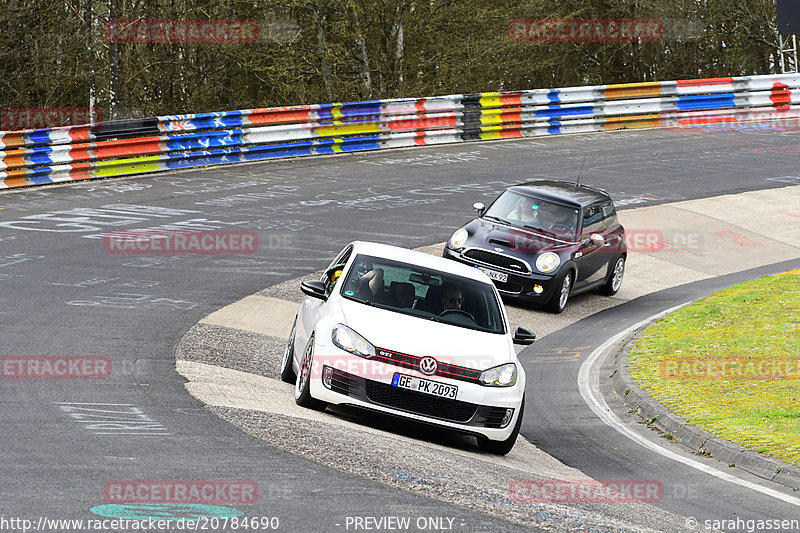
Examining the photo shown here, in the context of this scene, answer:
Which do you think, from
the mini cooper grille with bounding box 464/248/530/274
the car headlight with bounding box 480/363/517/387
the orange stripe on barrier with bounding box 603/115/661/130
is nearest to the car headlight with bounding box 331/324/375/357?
the car headlight with bounding box 480/363/517/387

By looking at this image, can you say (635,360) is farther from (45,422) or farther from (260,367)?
(45,422)

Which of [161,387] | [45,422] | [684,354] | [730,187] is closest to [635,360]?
[684,354]

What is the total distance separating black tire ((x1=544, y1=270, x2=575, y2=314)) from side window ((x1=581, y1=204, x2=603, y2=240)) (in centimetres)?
78

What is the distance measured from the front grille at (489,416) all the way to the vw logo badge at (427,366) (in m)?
0.53

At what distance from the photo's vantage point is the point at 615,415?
11.7m

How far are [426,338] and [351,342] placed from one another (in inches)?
25.6

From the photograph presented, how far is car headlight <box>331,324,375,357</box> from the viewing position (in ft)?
29.3

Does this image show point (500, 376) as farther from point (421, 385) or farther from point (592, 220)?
point (592, 220)

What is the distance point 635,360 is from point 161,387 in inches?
255

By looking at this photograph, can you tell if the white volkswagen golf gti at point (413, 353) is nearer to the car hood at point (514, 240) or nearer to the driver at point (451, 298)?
the driver at point (451, 298)

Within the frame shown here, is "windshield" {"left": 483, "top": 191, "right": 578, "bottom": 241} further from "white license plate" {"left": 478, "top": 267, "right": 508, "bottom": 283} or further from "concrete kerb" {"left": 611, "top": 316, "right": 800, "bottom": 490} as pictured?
"concrete kerb" {"left": 611, "top": 316, "right": 800, "bottom": 490}

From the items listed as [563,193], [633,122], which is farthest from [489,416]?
[633,122]

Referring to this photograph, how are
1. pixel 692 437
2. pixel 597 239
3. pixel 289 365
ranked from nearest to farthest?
pixel 692 437 → pixel 289 365 → pixel 597 239

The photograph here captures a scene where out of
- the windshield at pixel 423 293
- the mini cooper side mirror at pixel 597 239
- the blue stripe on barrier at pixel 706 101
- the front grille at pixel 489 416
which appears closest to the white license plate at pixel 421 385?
the front grille at pixel 489 416
